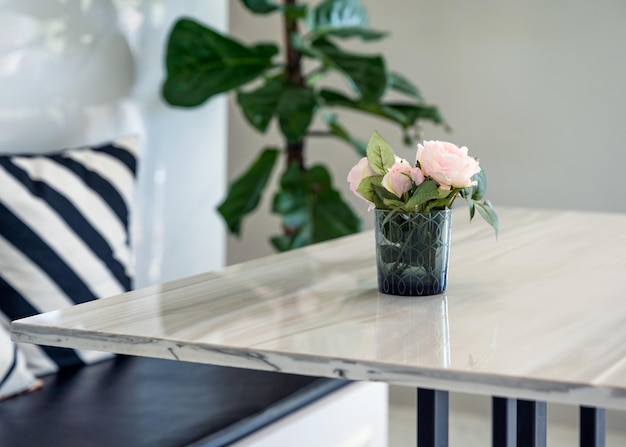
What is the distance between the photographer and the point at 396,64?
330 centimetres

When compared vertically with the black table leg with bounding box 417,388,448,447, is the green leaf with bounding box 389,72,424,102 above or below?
above

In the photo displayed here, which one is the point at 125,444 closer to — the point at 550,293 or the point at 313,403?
the point at 313,403

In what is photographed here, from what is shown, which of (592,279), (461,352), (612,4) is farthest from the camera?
(612,4)

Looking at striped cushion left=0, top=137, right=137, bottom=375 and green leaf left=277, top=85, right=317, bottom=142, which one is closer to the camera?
striped cushion left=0, top=137, right=137, bottom=375

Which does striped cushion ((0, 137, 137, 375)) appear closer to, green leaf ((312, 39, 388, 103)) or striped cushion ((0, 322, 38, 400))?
striped cushion ((0, 322, 38, 400))

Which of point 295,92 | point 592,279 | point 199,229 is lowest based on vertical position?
point 199,229

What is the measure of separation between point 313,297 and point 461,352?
1.08ft

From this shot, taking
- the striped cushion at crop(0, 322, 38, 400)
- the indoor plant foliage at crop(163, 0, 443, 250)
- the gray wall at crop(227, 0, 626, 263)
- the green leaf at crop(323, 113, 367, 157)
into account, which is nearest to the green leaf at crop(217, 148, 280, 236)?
the indoor plant foliage at crop(163, 0, 443, 250)

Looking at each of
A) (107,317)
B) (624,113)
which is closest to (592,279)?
(107,317)

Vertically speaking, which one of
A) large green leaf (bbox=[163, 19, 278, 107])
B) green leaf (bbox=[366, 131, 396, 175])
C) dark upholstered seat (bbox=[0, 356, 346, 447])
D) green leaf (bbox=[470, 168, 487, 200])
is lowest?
dark upholstered seat (bbox=[0, 356, 346, 447])

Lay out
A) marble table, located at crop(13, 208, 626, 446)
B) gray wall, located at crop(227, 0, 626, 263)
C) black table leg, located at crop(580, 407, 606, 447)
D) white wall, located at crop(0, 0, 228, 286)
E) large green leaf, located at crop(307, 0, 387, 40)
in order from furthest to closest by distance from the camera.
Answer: gray wall, located at crop(227, 0, 626, 263) < large green leaf, located at crop(307, 0, 387, 40) < white wall, located at crop(0, 0, 228, 286) < black table leg, located at crop(580, 407, 606, 447) < marble table, located at crop(13, 208, 626, 446)

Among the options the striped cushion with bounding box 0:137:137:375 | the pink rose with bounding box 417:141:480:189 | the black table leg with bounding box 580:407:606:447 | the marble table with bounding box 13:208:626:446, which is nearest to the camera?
the marble table with bounding box 13:208:626:446

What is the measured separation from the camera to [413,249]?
1262mm

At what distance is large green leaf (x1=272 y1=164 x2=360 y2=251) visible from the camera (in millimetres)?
2617
